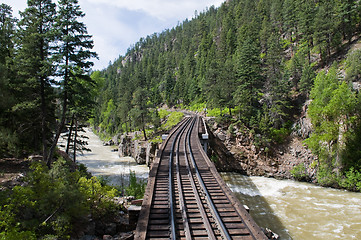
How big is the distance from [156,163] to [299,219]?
1190 cm

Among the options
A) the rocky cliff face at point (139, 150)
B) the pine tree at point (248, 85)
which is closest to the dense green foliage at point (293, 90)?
the pine tree at point (248, 85)

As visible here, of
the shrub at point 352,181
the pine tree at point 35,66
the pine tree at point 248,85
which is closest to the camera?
the pine tree at point 35,66

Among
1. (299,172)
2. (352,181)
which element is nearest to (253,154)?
(299,172)

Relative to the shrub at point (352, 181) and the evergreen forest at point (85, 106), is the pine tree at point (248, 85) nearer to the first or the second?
the evergreen forest at point (85, 106)

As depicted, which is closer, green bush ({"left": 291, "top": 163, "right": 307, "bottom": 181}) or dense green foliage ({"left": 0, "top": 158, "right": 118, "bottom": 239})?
dense green foliage ({"left": 0, "top": 158, "right": 118, "bottom": 239})

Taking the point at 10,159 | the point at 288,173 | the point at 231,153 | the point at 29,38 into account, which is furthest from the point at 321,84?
the point at 10,159

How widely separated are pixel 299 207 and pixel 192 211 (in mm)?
14208

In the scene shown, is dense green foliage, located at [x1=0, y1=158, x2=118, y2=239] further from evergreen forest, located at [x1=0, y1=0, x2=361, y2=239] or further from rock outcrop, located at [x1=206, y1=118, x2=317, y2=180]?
rock outcrop, located at [x1=206, y1=118, x2=317, y2=180]

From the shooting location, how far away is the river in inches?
535

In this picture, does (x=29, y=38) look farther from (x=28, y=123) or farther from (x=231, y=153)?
(x=231, y=153)

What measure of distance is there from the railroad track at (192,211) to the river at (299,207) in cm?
406

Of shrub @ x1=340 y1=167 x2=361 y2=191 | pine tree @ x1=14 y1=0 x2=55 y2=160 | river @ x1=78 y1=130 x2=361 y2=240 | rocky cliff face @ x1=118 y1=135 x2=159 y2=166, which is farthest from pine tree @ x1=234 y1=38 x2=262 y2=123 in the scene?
pine tree @ x1=14 y1=0 x2=55 y2=160

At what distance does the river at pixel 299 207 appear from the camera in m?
13.6

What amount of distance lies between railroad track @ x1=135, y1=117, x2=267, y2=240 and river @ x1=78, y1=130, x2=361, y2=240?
406cm
